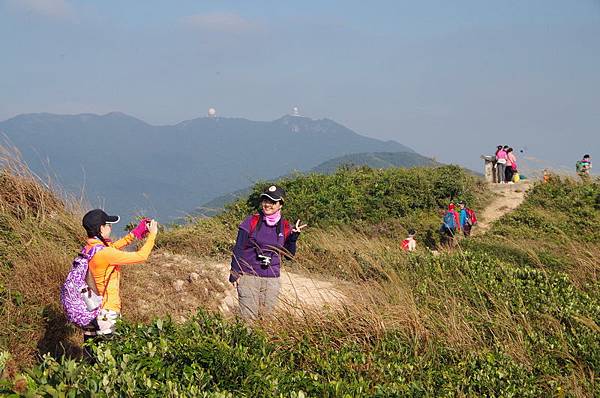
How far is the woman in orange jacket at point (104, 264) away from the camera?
14.0ft

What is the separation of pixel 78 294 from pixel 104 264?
1.02ft

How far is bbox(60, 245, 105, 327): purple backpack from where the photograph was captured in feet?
13.9

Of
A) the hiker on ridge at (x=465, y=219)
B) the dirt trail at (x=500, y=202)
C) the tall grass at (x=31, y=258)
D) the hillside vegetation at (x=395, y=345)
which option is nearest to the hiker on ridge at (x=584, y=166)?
the dirt trail at (x=500, y=202)

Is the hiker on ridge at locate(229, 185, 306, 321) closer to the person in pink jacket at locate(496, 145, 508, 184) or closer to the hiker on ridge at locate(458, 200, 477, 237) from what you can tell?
the hiker on ridge at locate(458, 200, 477, 237)

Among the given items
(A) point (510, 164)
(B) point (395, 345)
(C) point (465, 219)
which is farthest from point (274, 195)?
(A) point (510, 164)

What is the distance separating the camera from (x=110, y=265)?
431 centimetres

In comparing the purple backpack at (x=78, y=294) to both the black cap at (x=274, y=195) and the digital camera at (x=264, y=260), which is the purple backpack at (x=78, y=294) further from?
the black cap at (x=274, y=195)

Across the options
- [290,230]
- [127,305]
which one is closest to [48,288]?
[127,305]

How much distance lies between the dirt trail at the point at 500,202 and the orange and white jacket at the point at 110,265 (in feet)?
40.9

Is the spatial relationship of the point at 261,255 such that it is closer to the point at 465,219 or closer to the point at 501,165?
the point at 465,219

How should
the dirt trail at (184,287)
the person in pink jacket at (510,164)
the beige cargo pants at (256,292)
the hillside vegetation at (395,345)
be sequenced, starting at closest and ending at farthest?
1. the hillside vegetation at (395,345)
2. the beige cargo pants at (256,292)
3. the dirt trail at (184,287)
4. the person in pink jacket at (510,164)

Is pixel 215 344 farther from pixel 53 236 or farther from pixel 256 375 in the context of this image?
pixel 53 236

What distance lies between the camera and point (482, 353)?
3.76 metres

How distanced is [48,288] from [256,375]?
12.0ft
